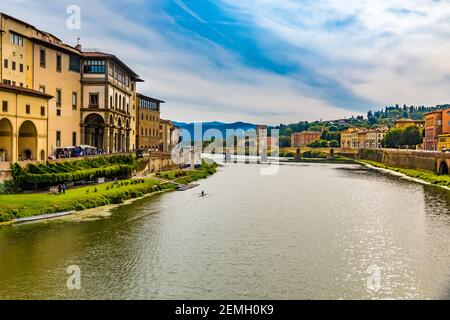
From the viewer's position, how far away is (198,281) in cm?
2373

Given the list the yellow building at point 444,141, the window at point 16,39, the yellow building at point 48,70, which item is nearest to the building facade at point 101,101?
the yellow building at point 48,70

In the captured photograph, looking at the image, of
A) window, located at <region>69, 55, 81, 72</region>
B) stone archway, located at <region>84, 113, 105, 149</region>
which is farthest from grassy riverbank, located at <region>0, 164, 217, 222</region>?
window, located at <region>69, 55, 81, 72</region>

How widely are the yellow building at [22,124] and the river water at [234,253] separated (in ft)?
37.4

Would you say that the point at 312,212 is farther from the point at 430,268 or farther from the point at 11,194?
the point at 11,194

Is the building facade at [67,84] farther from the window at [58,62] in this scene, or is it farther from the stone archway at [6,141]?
the stone archway at [6,141]

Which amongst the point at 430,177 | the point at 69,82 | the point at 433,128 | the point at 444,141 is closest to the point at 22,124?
the point at 69,82

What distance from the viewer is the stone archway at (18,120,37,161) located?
157 feet

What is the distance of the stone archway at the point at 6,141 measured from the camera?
144 feet

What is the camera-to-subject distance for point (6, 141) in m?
44.2

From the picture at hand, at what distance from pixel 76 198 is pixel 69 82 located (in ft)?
77.7

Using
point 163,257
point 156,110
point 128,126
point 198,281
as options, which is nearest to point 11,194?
point 163,257

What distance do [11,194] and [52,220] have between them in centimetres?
654

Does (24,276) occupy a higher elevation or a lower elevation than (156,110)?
lower

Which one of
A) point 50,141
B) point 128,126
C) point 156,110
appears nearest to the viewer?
point 50,141
